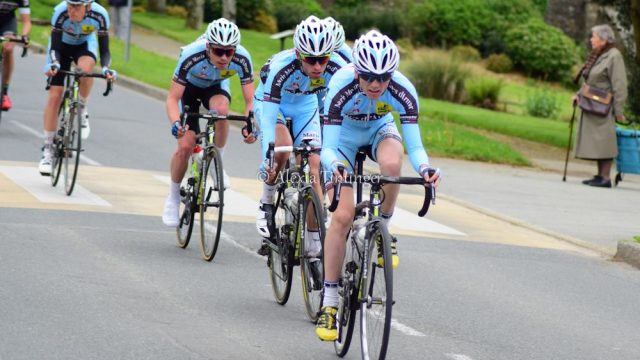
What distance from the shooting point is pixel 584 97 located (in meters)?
19.2

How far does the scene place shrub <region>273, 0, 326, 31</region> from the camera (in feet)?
170

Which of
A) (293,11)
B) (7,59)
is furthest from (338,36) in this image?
(293,11)

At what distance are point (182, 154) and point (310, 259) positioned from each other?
2.83m

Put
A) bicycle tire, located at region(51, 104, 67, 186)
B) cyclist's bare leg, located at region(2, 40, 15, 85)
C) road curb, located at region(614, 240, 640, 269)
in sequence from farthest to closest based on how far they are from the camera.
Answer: cyclist's bare leg, located at region(2, 40, 15, 85) < bicycle tire, located at region(51, 104, 67, 186) < road curb, located at region(614, 240, 640, 269)

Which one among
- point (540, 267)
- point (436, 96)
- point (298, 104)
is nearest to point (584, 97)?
point (540, 267)

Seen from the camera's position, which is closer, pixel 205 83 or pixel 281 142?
pixel 281 142

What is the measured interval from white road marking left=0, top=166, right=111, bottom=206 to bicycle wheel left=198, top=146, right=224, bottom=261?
2.70 meters

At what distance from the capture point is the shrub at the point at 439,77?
32.8m

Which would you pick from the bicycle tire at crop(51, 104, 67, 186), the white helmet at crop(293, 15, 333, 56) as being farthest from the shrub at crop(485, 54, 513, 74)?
the white helmet at crop(293, 15, 333, 56)

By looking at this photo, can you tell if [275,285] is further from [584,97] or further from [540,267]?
[584,97]

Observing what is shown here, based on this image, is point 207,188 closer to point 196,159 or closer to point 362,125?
point 196,159

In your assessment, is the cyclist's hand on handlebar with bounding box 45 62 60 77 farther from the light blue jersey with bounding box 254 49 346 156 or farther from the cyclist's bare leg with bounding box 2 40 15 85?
the cyclist's bare leg with bounding box 2 40 15 85

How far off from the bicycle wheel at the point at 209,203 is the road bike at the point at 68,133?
9.38 feet

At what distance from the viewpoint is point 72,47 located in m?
14.7
